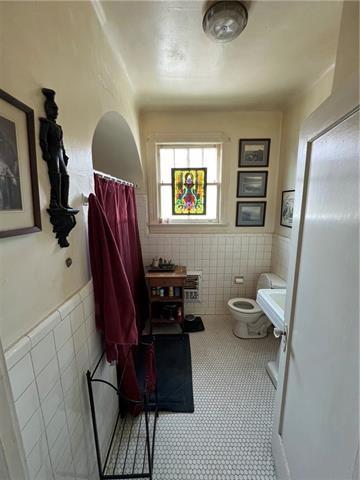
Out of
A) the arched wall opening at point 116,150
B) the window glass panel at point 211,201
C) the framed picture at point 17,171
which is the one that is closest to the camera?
the framed picture at point 17,171

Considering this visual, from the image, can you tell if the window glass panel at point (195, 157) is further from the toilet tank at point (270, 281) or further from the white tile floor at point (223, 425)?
the white tile floor at point (223, 425)

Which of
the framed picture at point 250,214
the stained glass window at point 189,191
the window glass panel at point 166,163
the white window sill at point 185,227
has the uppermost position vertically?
the window glass panel at point 166,163

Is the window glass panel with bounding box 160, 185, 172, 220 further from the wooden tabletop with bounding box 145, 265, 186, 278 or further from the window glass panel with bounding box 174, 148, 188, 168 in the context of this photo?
the wooden tabletop with bounding box 145, 265, 186, 278

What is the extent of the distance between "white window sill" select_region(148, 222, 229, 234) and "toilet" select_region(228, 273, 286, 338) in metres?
0.84

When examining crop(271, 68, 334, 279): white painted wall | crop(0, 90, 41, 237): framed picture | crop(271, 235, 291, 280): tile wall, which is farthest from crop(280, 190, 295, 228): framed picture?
crop(0, 90, 41, 237): framed picture

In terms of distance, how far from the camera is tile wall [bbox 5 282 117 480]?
2.09 feet

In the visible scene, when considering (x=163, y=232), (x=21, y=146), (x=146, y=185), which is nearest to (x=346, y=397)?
(x=21, y=146)

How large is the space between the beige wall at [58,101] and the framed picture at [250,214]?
6.21ft

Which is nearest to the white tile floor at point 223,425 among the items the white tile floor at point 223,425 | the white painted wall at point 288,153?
the white tile floor at point 223,425

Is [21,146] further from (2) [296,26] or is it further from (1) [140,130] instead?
(1) [140,130]

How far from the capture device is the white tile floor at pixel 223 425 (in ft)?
4.03

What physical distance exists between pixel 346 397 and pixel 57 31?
5.38 ft

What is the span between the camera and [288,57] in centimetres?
151

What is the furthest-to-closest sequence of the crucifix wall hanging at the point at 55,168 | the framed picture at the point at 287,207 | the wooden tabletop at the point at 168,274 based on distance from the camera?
the wooden tabletop at the point at 168,274 < the framed picture at the point at 287,207 < the crucifix wall hanging at the point at 55,168
